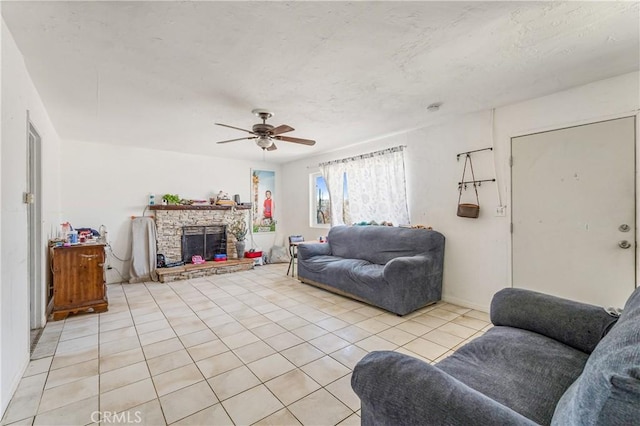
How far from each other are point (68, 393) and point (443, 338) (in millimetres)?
2966

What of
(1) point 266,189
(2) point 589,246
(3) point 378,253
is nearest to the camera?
(2) point 589,246

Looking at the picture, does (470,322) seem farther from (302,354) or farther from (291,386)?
(291,386)

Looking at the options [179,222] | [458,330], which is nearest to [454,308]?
[458,330]

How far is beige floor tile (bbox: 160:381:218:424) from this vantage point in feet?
5.66

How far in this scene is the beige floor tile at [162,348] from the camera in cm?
245

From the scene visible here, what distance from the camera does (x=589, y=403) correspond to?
0.68 metres

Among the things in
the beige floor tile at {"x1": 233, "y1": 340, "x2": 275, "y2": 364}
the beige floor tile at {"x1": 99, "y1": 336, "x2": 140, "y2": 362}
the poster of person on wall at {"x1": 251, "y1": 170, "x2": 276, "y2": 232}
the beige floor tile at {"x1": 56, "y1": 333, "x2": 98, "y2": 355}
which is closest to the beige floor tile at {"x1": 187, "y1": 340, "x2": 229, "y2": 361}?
the beige floor tile at {"x1": 233, "y1": 340, "x2": 275, "y2": 364}

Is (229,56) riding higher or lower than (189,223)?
higher

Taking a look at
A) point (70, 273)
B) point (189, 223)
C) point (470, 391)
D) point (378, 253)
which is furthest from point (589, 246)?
point (189, 223)

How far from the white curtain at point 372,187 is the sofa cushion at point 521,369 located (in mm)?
2713

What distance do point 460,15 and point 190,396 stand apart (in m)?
2.98

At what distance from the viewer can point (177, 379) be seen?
2072 mm

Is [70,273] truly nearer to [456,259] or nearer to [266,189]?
[266,189]

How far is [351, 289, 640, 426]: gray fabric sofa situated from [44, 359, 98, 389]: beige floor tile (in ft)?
7.12
